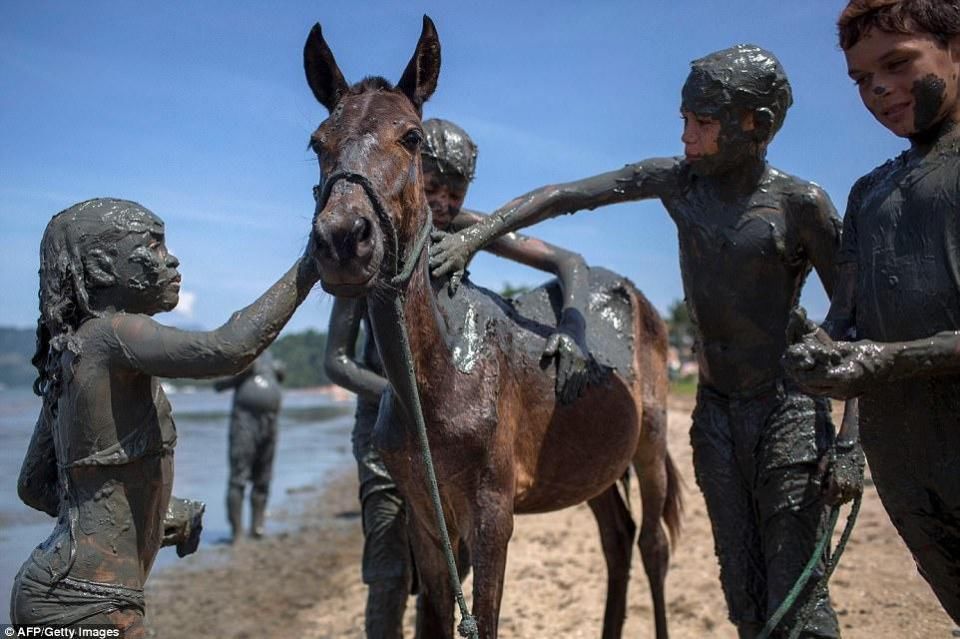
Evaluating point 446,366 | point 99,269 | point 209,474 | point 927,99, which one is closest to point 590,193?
point 446,366

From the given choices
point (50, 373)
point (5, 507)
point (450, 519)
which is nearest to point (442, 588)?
point (450, 519)

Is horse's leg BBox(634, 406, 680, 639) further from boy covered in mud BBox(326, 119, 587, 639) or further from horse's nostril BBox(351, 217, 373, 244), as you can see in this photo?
horse's nostril BBox(351, 217, 373, 244)

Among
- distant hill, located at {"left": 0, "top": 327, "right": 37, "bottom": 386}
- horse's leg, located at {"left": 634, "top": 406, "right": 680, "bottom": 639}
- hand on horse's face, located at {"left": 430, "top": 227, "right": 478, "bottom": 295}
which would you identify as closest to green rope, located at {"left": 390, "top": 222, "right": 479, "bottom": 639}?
hand on horse's face, located at {"left": 430, "top": 227, "right": 478, "bottom": 295}

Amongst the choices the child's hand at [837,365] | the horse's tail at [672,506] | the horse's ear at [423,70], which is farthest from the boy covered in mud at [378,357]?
the horse's tail at [672,506]

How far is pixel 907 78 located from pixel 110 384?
2694 millimetres

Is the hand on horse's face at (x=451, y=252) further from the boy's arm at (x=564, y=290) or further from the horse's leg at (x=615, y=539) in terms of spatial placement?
the horse's leg at (x=615, y=539)

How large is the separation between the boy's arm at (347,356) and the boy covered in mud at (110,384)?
60.5 inches

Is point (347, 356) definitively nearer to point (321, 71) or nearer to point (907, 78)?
point (321, 71)

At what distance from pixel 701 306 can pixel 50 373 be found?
261 cm

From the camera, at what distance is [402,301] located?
11.4 feet

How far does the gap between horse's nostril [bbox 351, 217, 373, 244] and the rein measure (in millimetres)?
136

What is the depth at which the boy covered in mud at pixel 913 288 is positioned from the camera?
8.38ft

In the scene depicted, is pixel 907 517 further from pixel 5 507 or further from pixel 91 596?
pixel 5 507

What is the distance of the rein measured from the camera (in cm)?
295
